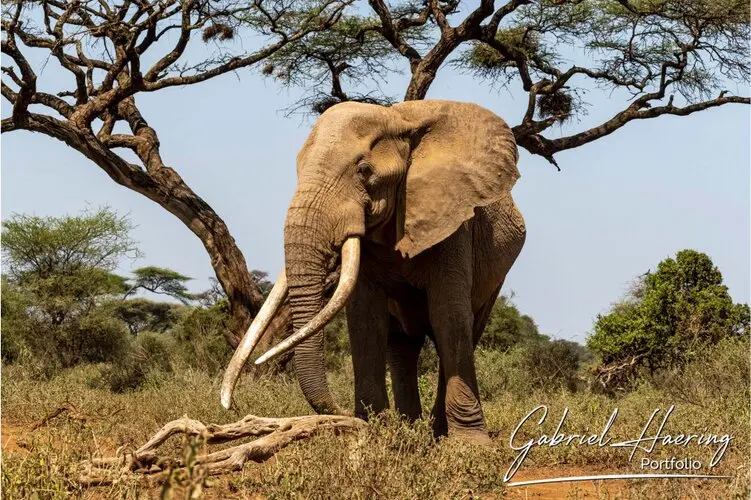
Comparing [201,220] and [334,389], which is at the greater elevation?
[201,220]

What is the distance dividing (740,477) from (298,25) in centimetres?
1279

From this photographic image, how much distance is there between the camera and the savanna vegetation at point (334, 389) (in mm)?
5328

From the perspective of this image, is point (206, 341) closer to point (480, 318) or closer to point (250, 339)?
point (480, 318)

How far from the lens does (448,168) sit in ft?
23.8

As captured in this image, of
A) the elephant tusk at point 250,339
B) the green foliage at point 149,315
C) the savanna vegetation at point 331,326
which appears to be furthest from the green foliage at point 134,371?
the green foliage at point 149,315

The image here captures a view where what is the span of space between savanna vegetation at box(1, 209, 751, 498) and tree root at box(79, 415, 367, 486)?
83 millimetres

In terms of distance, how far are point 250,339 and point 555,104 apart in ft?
39.5

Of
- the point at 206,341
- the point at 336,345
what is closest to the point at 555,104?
the point at 336,345

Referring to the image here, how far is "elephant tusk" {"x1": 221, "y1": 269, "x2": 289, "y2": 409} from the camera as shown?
6.07m

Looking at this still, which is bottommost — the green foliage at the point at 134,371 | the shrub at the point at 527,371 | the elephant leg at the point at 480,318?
the shrub at the point at 527,371

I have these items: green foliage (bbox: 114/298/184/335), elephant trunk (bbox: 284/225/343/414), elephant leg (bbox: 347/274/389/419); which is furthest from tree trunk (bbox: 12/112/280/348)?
green foliage (bbox: 114/298/184/335)

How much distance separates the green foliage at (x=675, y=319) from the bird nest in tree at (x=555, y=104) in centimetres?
405

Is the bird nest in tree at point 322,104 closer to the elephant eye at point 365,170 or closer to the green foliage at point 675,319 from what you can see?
the green foliage at point 675,319

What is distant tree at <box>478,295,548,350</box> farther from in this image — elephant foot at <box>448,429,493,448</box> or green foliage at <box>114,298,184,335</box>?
green foliage at <box>114,298,184,335</box>
